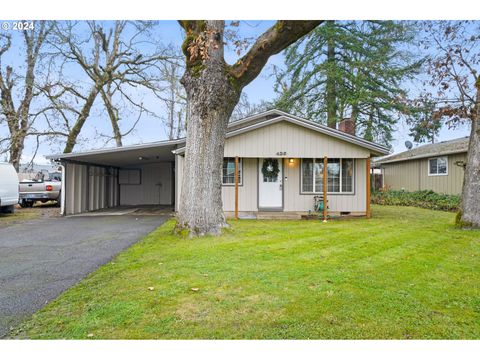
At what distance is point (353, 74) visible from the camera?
62.4ft

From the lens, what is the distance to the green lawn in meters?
2.58

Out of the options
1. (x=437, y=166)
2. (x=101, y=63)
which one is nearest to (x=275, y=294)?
(x=437, y=166)

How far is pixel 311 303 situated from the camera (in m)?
3.06

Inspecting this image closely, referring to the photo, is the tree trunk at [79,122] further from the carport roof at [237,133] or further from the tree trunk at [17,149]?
the carport roof at [237,133]

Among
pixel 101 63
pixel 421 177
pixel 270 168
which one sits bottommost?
pixel 421 177

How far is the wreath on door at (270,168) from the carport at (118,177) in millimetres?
3255

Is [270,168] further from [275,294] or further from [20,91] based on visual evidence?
[20,91]

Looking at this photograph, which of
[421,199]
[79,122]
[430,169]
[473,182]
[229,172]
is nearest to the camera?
[473,182]

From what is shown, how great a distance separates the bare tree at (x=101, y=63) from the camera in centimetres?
1738

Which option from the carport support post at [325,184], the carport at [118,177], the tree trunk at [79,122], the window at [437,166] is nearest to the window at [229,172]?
the carport at [118,177]

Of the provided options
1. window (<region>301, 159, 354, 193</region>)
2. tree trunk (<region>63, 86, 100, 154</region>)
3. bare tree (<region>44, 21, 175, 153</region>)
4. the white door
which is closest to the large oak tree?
the white door

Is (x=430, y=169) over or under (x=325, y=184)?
over

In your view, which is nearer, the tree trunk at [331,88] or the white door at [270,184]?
the white door at [270,184]

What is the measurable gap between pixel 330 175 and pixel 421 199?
26.5 feet
